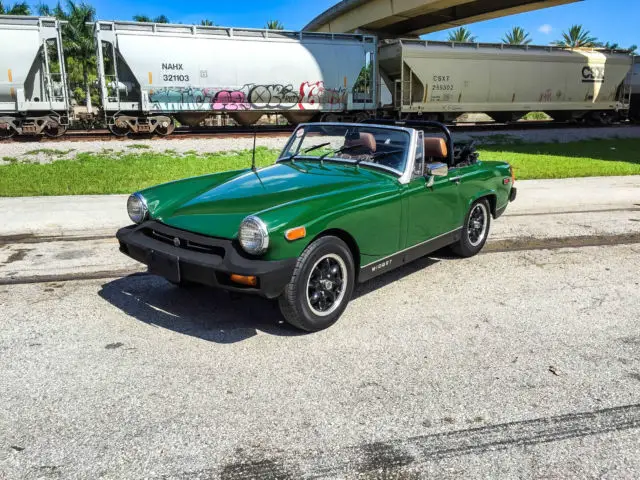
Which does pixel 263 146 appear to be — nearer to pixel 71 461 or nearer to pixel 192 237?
pixel 192 237

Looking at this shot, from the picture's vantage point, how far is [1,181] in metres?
10.4

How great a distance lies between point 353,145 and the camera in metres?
5.11

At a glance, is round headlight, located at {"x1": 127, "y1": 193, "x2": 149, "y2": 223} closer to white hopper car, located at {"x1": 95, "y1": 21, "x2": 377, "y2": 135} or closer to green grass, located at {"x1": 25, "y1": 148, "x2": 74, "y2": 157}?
green grass, located at {"x1": 25, "y1": 148, "x2": 74, "y2": 157}

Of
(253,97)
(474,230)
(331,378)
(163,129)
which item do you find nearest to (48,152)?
(163,129)

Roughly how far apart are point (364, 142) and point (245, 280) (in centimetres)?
218

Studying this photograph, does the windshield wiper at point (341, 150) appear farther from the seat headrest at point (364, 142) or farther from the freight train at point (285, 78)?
the freight train at point (285, 78)

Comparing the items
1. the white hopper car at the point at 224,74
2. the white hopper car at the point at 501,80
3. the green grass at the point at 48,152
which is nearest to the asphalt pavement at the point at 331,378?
the green grass at the point at 48,152

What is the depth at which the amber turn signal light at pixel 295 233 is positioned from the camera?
11.8 ft

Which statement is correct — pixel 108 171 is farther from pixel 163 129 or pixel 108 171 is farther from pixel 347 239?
pixel 347 239

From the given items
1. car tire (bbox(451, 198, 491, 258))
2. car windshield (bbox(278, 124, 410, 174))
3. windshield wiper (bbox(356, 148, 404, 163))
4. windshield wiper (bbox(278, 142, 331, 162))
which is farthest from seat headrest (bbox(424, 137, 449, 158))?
windshield wiper (bbox(278, 142, 331, 162))

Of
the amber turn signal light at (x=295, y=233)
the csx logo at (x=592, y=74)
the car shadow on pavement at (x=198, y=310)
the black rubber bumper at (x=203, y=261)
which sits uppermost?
the csx logo at (x=592, y=74)

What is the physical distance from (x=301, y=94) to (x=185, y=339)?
18291mm

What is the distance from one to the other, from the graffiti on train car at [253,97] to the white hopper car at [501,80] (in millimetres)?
3333

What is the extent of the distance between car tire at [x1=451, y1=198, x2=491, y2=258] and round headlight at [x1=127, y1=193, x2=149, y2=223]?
3253 millimetres
